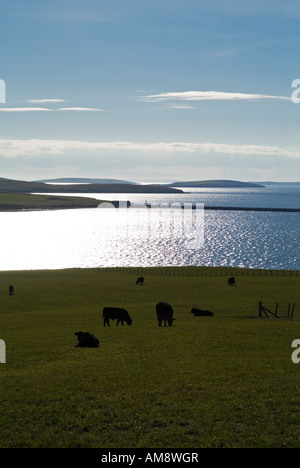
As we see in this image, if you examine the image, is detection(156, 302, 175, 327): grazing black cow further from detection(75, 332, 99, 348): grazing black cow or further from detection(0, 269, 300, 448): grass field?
detection(75, 332, 99, 348): grazing black cow

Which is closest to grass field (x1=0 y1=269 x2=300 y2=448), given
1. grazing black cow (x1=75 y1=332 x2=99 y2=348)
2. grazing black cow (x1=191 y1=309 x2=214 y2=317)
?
grazing black cow (x1=75 y1=332 x2=99 y2=348)

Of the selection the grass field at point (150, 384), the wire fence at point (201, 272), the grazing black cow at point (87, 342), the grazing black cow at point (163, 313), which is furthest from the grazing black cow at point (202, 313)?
the wire fence at point (201, 272)

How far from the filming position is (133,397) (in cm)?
1978

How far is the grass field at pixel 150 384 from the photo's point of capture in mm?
16625

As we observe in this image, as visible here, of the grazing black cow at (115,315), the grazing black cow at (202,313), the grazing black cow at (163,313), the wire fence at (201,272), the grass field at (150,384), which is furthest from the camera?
the wire fence at (201,272)

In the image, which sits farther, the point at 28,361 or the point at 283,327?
the point at 283,327

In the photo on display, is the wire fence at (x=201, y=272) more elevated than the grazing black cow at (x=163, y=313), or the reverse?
the wire fence at (x=201, y=272)

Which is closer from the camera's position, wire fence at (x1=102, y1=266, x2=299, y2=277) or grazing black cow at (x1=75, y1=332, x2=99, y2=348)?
grazing black cow at (x1=75, y1=332, x2=99, y2=348)

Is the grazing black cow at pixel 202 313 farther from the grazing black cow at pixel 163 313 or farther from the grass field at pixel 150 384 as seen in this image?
the grazing black cow at pixel 163 313

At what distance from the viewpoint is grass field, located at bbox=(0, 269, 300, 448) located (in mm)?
16625

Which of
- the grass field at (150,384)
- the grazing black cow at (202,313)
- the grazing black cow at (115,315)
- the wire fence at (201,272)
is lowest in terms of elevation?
the grass field at (150,384)
